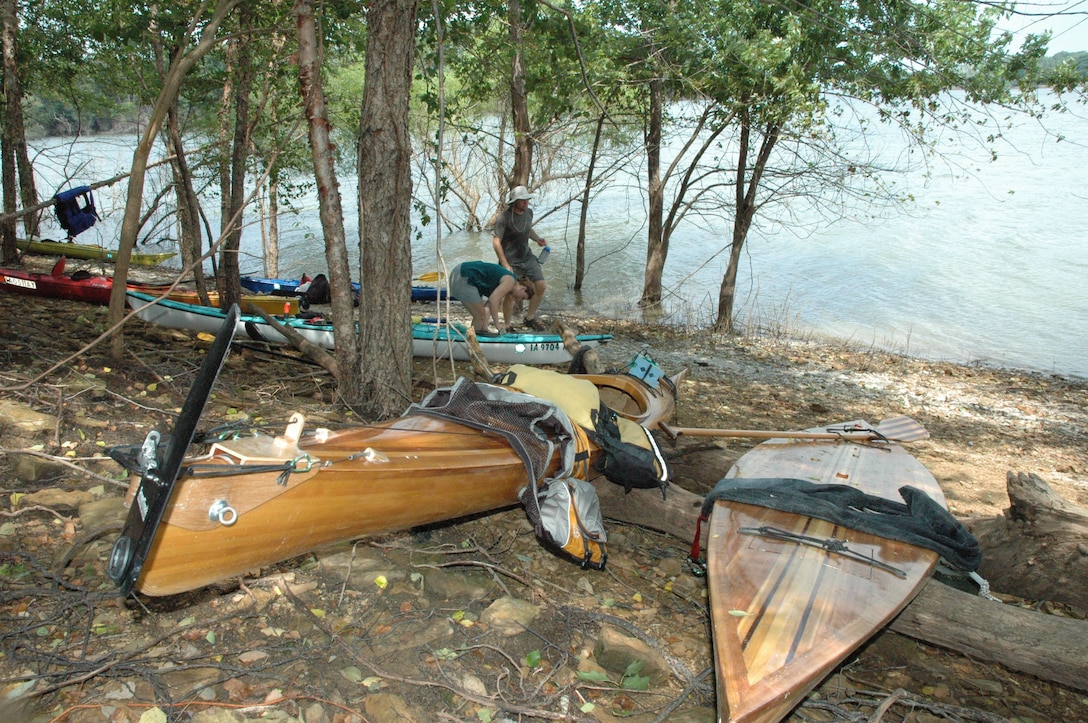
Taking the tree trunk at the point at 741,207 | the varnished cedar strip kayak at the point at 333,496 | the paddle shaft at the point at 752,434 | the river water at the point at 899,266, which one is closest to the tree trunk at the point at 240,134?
the varnished cedar strip kayak at the point at 333,496

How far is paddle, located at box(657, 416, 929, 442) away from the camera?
4719mm

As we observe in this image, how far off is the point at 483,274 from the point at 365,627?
5310 mm

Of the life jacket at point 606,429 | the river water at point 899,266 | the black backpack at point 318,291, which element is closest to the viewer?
the life jacket at point 606,429

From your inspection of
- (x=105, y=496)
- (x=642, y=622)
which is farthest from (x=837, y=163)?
(x=105, y=496)

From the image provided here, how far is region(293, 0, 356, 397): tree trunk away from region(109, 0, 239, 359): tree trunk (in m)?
0.47

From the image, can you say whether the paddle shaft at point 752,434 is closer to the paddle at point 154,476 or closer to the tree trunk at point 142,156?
the paddle at point 154,476

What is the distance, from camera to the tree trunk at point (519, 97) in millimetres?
8500

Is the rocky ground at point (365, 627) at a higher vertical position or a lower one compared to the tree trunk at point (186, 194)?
lower


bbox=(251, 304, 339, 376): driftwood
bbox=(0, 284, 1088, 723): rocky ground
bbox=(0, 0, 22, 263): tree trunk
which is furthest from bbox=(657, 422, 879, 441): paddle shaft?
bbox=(0, 0, 22, 263): tree trunk

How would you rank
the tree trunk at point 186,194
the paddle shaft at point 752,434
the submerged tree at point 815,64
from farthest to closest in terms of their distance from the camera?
the submerged tree at point 815,64, the tree trunk at point 186,194, the paddle shaft at point 752,434

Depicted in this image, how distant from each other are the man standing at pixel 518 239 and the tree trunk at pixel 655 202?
149 inches

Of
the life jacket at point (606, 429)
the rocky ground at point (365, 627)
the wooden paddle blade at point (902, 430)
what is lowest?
the rocky ground at point (365, 627)

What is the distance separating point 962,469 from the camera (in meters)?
5.38

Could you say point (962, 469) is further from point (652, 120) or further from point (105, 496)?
point (652, 120)
